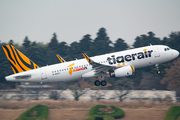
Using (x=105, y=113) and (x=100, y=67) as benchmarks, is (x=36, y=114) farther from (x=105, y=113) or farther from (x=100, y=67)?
(x=100, y=67)

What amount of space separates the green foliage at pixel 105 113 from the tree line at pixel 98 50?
37709mm

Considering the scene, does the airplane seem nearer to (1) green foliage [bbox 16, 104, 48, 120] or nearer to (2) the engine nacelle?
(2) the engine nacelle

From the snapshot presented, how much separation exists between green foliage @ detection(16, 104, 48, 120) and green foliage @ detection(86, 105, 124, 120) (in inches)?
308

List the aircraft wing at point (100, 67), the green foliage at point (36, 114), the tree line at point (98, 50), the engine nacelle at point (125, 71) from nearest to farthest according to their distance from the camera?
the aircraft wing at point (100, 67) → the engine nacelle at point (125, 71) → the green foliage at point (36, 114) → the tree line at point (98, 50)

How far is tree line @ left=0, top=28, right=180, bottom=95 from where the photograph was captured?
3258 inches

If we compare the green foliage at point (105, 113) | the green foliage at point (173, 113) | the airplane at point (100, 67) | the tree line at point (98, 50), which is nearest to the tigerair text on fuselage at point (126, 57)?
the airplane at point (100, 67)

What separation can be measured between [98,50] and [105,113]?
63.3m

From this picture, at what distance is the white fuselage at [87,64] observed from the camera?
40594mm

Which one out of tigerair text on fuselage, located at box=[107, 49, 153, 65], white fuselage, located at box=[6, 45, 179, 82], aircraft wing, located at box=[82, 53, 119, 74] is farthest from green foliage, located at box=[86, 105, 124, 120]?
tigerair text on fuselage, located at box=[107, 49, 153, 65]

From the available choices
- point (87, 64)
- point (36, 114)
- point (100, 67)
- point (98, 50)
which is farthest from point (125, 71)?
point (98, 50)

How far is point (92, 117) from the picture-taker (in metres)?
39.3

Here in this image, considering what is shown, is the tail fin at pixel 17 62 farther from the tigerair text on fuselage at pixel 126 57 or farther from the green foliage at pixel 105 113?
the tigerair text on fuselage at pixel 126 57

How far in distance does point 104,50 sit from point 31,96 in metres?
52.7

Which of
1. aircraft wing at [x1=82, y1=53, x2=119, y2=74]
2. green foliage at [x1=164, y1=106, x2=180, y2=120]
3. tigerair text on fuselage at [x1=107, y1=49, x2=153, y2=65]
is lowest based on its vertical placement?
green foliage at [x1=164, y1=106, x2=180, y2=120]
